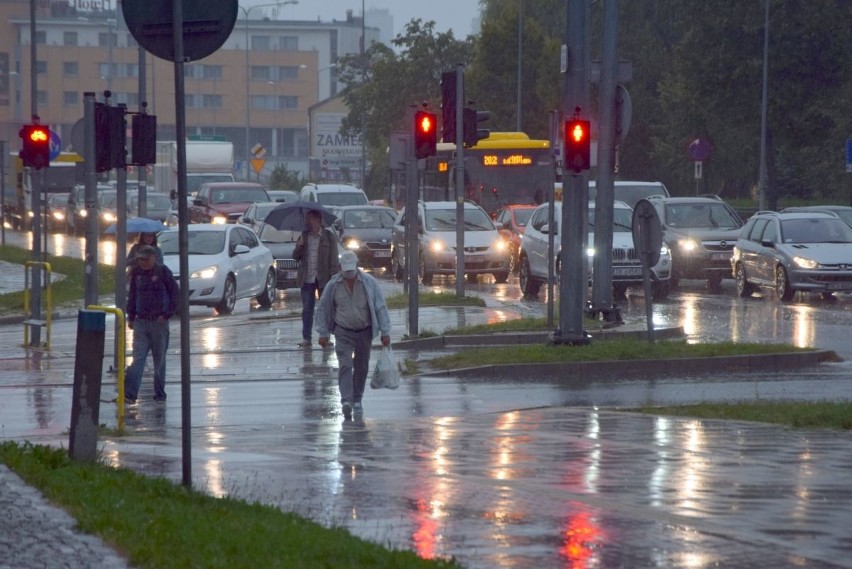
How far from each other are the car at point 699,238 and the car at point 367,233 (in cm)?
911

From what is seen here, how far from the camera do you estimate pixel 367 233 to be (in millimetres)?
41562

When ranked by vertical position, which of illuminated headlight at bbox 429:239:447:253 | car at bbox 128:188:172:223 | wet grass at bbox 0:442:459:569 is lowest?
wet grass at bbox 0:442:459:569

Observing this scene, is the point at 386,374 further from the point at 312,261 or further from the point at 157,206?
the point at 157,206

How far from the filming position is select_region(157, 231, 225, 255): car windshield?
2894 cm

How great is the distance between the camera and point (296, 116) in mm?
144375

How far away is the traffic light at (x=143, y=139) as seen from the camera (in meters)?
17.6

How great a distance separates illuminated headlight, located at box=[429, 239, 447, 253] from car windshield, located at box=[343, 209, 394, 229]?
20.0 feet

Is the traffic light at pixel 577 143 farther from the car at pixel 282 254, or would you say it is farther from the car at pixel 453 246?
the car at pixel 453 246

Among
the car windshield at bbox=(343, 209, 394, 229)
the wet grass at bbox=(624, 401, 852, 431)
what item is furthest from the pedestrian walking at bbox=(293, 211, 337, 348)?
the car windshield at bbox=(343, 209, 394, 229)

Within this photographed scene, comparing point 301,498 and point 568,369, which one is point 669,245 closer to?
point 568,369

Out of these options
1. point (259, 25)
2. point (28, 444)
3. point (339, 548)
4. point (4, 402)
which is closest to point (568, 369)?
point (4, 402)

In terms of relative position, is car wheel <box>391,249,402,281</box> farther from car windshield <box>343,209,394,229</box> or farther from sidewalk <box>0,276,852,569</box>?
sidewalk <box>0,276,852,569</box>

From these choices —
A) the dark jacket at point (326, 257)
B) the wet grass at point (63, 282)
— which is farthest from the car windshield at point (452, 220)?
the dark jacket at point (326, 257)

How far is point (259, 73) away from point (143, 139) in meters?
127
